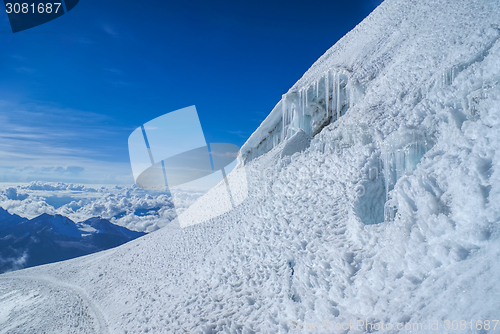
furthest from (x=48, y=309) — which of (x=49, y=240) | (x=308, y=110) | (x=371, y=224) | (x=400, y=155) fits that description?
(x=49, y=240)

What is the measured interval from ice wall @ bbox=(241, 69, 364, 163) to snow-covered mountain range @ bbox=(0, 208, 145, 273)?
5294 inches

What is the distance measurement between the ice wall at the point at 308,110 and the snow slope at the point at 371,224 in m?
0.48

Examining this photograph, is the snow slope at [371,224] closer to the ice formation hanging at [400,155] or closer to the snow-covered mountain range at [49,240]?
the ice formation hanging at [400,155]

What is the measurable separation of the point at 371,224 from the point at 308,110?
10.8 meters

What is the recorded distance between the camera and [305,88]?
15.4 metres

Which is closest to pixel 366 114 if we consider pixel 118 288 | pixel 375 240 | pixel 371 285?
pixel 375 240

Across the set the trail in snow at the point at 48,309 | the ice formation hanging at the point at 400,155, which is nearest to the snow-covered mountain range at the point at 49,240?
the trail in snow at the point at 48,309

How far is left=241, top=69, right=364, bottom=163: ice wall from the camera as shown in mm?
13695

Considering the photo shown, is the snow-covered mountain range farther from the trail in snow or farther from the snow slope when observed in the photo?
the snow slope

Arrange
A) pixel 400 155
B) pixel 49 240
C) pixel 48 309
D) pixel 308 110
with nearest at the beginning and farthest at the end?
pixel 400 155
pixel 48 309
pixel 308 110
pixel 49 240

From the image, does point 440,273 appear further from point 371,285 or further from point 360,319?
point 360,319

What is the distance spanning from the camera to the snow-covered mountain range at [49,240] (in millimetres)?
111125

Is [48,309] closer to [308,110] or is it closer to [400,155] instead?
[308,110]

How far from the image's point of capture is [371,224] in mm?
6438
